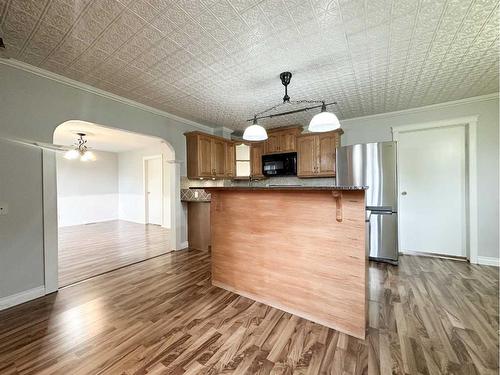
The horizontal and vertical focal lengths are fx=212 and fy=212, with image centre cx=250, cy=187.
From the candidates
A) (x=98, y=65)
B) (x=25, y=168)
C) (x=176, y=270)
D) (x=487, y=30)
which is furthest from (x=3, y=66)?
(x=487, y=30)

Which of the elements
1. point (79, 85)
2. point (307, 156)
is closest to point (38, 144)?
point (79, 85)

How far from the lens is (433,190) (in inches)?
144

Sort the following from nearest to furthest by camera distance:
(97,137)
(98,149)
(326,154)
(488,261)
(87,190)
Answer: (488,261)
(326,154)
(97,137)
(87,190)
(98,149)

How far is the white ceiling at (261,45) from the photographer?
63.7 inches

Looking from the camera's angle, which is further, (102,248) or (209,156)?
(209,156)

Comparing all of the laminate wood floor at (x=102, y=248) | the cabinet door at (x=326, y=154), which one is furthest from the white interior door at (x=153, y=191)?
the cabinet door at (x=326, y=154)

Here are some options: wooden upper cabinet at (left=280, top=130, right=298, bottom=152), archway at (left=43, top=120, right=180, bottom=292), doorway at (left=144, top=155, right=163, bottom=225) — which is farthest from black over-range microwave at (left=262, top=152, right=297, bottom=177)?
doorway at (left=144, top=155, right=163, bottom=225)

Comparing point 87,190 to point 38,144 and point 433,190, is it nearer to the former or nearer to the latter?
point 38,144

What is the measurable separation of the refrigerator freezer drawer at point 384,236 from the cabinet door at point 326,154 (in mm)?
1091

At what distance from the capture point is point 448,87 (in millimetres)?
2936

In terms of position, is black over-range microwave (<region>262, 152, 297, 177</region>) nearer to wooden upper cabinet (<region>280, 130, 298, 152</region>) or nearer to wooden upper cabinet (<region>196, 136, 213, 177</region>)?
wooden upper cabinet (<region>280, 130, 298, 152</region>)

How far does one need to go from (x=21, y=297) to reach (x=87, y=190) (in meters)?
5.88

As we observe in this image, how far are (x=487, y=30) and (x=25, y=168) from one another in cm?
469

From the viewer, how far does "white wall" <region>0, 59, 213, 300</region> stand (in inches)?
86.7
